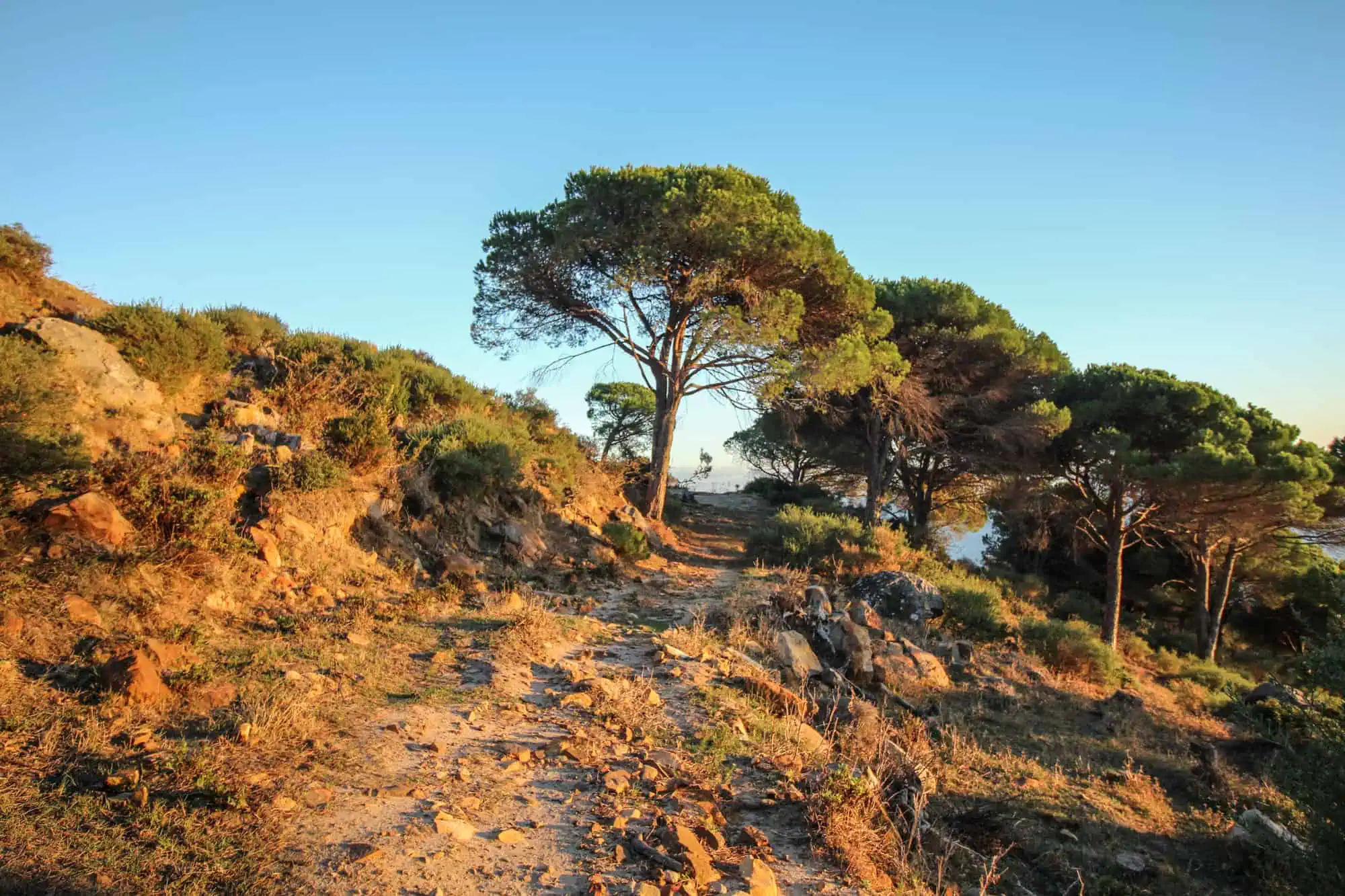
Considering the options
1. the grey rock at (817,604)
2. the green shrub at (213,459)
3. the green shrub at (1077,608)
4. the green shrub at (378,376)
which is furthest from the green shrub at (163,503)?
the green shrub at (1077,608)

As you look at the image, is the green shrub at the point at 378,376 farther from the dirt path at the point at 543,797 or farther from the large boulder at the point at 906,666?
the large boulder at the point at 906,666

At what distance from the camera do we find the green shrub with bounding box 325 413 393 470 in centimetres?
985

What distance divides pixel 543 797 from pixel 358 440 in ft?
24.1

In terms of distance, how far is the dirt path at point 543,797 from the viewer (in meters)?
3.34

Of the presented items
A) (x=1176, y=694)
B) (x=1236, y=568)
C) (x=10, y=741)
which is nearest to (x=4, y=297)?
(x=10, y=741)

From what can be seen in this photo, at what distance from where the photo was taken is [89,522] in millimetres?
5969

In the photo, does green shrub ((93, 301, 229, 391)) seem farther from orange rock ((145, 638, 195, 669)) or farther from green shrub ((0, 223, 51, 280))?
orange rock ((145, 638, 195, 669))

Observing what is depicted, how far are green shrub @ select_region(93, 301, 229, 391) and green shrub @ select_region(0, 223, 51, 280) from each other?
5.04ft

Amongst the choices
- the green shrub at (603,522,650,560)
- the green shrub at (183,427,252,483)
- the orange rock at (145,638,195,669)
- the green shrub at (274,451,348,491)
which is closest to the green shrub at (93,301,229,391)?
the green shrub at (183,427,252,483)

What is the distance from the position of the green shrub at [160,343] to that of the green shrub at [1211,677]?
21.4 m

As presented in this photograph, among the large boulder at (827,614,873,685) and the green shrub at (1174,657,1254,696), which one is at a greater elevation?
the large boulder at (827,614,873,685)

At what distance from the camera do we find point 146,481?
6.56 metres

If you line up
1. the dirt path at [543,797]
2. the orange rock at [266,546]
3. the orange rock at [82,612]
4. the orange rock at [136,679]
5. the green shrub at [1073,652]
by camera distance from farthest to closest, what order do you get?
1. the green shrub at [1073,652]
2. the orange rock at [266,546]
3. the orange rock at [82,612]
4. the orange rock at [136,679]
5. the dirt path at [543,797]

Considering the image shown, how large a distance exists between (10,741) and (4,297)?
8222 mm
